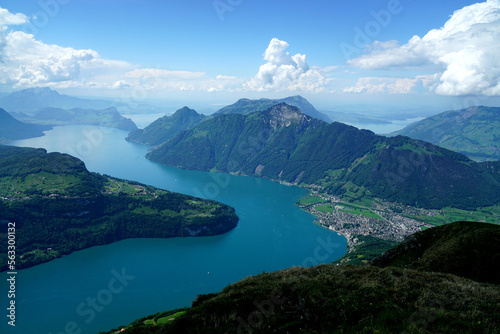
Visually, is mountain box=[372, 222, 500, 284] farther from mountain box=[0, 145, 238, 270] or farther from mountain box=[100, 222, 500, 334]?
mountain box=[0, 145, 238, 270]

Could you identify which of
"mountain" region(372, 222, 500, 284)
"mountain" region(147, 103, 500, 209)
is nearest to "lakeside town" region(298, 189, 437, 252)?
"mountain" region(147, 103, 500, 209)

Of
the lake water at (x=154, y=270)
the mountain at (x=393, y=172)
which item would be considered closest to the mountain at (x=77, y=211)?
the lake water at (x=154, y=270)

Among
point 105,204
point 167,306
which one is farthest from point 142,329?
point 105,204

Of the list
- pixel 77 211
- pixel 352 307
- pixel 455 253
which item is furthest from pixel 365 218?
pixel 352 307

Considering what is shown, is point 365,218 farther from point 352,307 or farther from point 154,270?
point 352,307

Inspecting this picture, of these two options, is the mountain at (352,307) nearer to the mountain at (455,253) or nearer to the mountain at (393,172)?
the mountain at (455,253)
